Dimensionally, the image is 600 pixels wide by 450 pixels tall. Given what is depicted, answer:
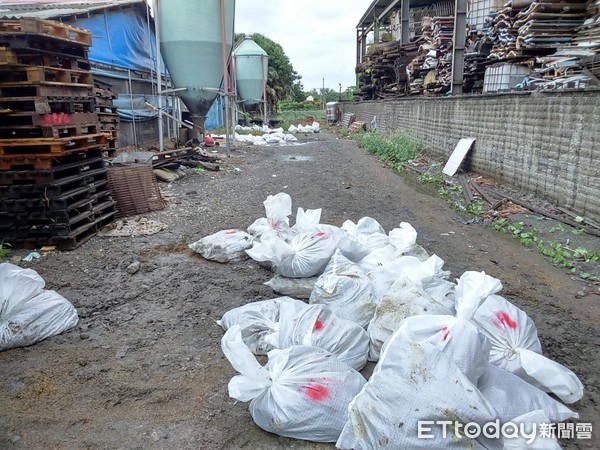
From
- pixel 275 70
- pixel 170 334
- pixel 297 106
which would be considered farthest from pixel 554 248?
pixel 297 106

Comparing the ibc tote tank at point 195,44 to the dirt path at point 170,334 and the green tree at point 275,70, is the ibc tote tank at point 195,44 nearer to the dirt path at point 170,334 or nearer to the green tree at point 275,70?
the dirt path at point 170,334

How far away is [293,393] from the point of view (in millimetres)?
1883

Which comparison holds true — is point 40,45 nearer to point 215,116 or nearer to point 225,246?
point 225,246

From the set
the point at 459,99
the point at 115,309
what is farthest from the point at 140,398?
the point at 459,99

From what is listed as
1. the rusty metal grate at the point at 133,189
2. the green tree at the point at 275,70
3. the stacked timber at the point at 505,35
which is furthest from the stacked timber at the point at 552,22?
the green tree at the point at 275,70

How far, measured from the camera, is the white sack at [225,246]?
13.4 feet

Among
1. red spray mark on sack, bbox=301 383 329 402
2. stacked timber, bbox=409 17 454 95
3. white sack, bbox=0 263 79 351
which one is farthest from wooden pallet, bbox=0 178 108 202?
stacked timber, bbox=409 17 454 95

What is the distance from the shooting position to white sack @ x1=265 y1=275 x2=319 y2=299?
10.8 ft

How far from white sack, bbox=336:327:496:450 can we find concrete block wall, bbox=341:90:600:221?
413 cm

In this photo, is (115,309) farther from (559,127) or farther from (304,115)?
(304,115)

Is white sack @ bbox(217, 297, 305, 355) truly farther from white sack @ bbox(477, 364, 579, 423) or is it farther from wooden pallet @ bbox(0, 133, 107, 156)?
wooden pallet @ bbox(0, 133, 107, 156)

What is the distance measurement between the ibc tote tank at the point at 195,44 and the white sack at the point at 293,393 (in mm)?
9699

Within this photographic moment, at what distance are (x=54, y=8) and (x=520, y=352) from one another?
34.6ft

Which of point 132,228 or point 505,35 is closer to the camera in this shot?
point 132,228
